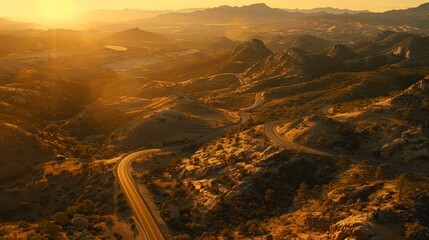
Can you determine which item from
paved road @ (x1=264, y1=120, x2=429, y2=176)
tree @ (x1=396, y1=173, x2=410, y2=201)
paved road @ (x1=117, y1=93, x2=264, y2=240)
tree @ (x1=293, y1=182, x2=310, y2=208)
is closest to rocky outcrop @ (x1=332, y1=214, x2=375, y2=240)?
tree @ (x1=396, y1=173, x2=410, y2=201)

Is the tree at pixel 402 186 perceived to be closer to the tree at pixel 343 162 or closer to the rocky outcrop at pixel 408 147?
the tree at pixel 343 162

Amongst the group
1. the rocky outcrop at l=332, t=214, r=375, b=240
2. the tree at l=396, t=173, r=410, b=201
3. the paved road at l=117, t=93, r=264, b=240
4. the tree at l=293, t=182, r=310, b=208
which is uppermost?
the tree at l=396, t=173, r=410, b=201

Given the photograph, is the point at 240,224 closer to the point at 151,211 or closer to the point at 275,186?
the point at 275,186

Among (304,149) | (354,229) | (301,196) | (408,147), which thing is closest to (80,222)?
(301,196)

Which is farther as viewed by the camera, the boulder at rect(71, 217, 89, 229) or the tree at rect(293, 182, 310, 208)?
the tree at rect(293, 182, 310, 208)

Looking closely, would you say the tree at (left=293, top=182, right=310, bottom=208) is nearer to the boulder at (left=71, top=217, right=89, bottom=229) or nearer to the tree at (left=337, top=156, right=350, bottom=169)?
the tree at (left=337, top=156, right=350, bottom=169)

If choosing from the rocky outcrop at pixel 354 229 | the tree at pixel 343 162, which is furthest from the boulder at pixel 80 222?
the tree at pixel 343 162

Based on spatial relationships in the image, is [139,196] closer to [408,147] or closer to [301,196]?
[301,196]

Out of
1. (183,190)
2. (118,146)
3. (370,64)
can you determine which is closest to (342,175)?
(183,190)

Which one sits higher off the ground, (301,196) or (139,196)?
(301,196)
